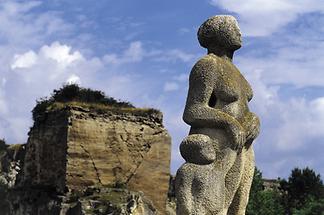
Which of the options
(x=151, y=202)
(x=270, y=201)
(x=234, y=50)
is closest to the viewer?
(x=234, y=50)

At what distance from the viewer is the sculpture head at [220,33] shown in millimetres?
8508

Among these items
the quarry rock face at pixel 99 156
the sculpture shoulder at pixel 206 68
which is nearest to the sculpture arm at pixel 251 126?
the sculpture shoulder at pixel 206 68

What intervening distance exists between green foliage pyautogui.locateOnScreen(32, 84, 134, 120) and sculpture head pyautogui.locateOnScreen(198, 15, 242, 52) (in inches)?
1065

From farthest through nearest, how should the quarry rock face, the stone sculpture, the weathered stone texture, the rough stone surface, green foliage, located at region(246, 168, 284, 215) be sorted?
green foliage, located at region(246, 168, 284, 215)
the weathered stone texture
the quarry rock face
the rough stone surface
the stone sculpture

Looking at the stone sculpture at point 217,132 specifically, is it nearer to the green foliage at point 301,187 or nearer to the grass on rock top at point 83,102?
the grass on rock top at point 83,102

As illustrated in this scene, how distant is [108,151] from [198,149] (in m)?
26.3

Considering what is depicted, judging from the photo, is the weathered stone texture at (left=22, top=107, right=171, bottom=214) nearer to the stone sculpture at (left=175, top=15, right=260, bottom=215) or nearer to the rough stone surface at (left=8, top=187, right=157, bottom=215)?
the rough stone surface at (left=8, top=187, right=157, bottom=215)

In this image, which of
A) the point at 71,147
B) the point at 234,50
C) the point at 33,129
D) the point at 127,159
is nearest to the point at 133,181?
the point at 127,159

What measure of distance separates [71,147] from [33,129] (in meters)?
3.99

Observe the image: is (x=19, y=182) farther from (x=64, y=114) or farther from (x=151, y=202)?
(x=151, y=202)

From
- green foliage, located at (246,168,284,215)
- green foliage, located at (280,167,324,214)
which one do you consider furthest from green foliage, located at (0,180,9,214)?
green foliage, located at (280,167,324,214)

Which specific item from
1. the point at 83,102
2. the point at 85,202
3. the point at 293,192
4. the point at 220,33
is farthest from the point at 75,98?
the point at 220,33

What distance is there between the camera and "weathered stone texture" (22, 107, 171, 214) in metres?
33.2

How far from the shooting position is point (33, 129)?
36.5 meters
